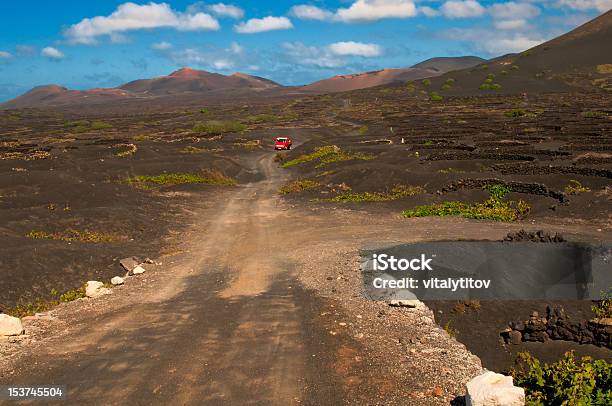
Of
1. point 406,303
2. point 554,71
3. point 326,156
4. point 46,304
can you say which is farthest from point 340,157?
point 554,71

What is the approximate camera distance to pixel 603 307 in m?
13.7

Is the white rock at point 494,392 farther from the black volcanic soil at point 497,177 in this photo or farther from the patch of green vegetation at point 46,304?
the patch of green vegetation at point 46,304

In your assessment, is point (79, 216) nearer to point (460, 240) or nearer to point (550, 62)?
point (460, 240)

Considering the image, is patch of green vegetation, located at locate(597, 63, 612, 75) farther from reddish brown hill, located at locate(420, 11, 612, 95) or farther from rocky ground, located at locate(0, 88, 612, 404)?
rocky ground, located at locate(0, 88, 612, 404)

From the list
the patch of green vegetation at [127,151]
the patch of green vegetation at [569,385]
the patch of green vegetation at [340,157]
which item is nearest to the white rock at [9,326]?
the patch of green vegetation at [569,385]

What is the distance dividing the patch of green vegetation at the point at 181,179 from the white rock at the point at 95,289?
22411mm

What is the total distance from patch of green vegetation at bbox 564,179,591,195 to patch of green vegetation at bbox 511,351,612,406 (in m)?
22.0

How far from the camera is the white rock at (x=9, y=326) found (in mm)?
12438

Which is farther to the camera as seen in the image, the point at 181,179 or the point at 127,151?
the point at 127,151

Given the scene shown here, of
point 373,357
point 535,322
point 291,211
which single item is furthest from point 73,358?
point 291,211

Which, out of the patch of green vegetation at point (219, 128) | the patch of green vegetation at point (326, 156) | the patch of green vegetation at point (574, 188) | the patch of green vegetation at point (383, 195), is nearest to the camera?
the patch of green vegetation at point (574, 188)

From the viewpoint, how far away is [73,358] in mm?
11336
